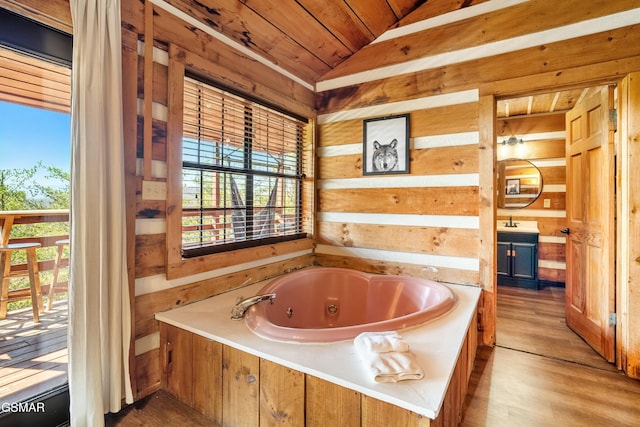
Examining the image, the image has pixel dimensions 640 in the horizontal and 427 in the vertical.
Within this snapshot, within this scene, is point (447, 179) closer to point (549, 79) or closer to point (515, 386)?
point (549, 79)

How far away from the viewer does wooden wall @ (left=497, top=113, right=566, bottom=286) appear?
409 cm

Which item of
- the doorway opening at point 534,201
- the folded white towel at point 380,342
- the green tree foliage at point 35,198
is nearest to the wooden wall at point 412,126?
the green tree foliage at point 35,198

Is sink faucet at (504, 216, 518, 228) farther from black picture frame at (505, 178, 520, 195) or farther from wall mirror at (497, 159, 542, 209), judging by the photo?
black picture frame at (505, 178, 520, 195)

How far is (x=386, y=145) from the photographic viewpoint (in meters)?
2.60

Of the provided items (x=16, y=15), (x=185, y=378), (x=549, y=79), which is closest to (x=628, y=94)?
(x=549, y=79)

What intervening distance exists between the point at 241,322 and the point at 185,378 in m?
0.42

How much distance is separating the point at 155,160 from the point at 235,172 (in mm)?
588

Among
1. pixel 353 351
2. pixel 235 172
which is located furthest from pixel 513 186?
pixel 353 351

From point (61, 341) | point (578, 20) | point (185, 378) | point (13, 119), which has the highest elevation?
point (578, 20)

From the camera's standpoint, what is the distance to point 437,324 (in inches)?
62.3

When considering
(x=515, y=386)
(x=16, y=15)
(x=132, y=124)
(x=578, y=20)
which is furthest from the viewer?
(x=578, y=20)

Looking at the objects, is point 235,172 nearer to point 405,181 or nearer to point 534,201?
point 405,181

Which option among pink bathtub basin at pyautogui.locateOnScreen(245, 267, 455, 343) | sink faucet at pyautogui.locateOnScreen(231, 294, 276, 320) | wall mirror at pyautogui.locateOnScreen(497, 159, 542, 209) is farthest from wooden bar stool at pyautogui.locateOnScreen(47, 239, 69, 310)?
wall mirror at pyautogui.locateOnScreen(497, 159, 542, 209)

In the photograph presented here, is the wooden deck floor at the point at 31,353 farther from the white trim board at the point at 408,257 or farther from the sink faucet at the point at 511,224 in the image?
the sink faucet at the point at 511,224
